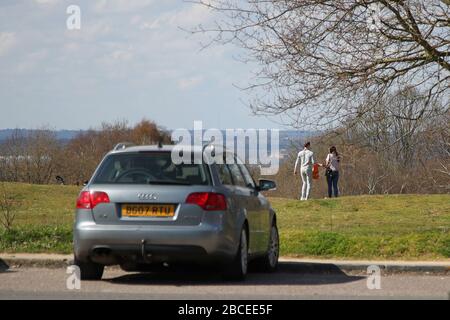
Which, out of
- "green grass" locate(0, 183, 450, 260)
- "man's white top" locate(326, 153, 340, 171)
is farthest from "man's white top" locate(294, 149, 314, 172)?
"green grass" locate(0, 183, 450, 260)

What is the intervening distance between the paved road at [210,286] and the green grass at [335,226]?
1.58 metres

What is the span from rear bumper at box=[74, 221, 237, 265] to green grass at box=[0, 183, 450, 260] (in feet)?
12.7

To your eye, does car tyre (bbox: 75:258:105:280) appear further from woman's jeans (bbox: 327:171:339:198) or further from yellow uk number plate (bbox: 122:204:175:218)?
woman's jeans (bbox: 327:171:339:198)

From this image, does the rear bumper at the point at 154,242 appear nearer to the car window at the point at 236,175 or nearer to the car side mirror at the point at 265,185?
the car window at the point at 236,175

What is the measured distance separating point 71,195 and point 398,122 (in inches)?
612

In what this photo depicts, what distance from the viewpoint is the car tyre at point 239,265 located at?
12.4m

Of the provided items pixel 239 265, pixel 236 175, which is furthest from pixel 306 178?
pixel 239 265

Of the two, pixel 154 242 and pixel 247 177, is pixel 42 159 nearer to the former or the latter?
pixel 247 177

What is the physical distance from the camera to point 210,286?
12172 millimetres

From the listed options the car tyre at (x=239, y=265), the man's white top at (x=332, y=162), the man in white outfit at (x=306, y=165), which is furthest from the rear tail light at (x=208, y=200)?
the man's white top at (x=332, y=162)

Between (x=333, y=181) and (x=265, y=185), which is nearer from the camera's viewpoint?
(x=265, y=185)

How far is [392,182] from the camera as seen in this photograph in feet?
218

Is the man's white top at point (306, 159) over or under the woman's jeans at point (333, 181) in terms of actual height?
over

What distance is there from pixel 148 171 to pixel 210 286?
1.56m
